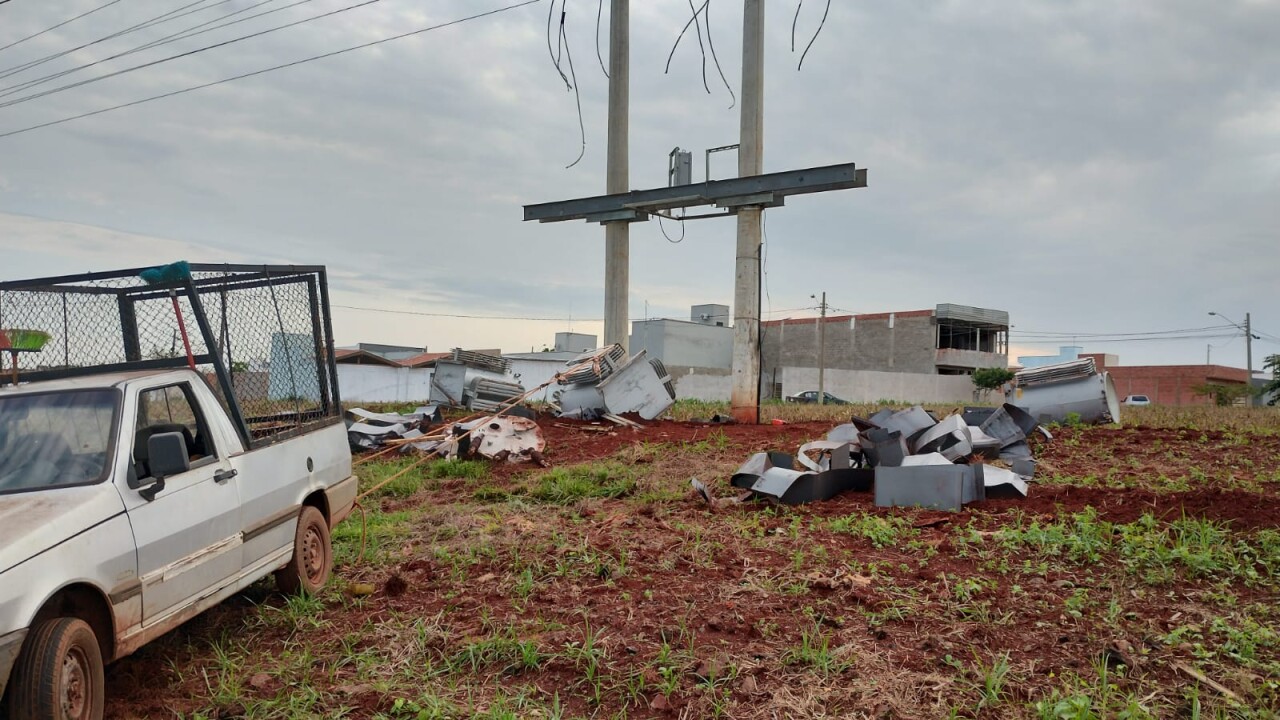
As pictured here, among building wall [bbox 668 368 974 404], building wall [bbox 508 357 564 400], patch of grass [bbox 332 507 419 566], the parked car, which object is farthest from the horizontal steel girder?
building wall [bbox 668 368 974 404]

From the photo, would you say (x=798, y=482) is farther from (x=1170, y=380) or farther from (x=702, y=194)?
(x=1170, y=380)

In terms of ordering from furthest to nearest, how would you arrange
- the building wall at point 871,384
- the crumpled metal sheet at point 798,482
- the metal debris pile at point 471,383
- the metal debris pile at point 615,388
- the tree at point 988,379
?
the tree at point 988,379 → the building wall at point 871,384 → the metal debris pile at point 471,383 → the metal debris pile at point 615,388 → the crumpled metal sheet at point 798,482

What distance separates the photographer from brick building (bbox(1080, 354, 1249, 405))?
59.8 meters

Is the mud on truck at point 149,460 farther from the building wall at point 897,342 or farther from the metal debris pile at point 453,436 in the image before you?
the building wall at point 897,342

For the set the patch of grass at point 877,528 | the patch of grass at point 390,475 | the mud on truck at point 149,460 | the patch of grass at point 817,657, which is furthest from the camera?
the patch of grass at point 390,475

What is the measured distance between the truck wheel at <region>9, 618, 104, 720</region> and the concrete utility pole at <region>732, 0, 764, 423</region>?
1472 cm

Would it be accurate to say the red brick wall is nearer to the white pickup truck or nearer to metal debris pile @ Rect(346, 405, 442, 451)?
metal debris pile @ Rect(346, 405, 442, 451)

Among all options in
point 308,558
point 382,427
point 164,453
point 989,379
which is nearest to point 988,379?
point 989,379

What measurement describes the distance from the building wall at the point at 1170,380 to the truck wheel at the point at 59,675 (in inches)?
2581

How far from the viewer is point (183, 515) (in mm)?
4742

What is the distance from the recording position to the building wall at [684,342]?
192 ft

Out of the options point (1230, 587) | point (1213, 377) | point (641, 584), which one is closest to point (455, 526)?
point (641, 584)

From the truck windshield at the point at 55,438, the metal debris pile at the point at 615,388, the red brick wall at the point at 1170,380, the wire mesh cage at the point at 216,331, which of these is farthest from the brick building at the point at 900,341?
the truck windshield at the point at 55,438

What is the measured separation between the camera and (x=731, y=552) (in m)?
7.03
